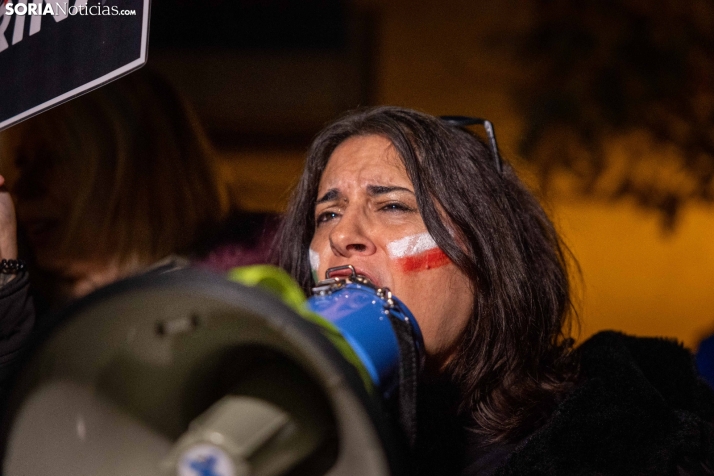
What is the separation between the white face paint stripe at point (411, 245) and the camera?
161 centimetres

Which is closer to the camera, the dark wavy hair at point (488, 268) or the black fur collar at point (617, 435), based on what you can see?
the black fur collar at point (617, 435)

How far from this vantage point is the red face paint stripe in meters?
1.60

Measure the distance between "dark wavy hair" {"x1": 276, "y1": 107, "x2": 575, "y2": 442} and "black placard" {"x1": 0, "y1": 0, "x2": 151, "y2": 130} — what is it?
27.3 inches

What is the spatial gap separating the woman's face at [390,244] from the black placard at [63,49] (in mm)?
601

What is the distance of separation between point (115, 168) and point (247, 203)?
217 centimetres

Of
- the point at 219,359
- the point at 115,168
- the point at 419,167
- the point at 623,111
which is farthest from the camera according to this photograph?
the point at 623,111

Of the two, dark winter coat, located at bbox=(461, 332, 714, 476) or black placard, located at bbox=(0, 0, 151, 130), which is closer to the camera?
black placard, located at bbox=(0, 0, 151, 130)

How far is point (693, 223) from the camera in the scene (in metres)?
4.47

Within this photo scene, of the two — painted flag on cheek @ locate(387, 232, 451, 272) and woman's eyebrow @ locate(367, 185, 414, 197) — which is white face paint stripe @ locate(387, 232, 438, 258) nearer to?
painted flag on cheek @ locate(387, 232, 451, 272)

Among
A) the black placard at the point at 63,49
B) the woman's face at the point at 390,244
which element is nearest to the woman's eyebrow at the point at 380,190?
the woman's face at the point at 390,244

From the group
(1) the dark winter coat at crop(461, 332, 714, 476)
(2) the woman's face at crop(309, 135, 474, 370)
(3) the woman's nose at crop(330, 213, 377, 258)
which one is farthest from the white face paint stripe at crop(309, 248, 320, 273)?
(1) the dark winter coat at crop(461, 332, 714, 476)

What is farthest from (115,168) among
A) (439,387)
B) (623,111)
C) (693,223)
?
(693,223)

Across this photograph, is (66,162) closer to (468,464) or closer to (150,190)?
(150,190)

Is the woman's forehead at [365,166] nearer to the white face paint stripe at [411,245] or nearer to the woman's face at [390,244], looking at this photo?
the woman's face at [390,244]
